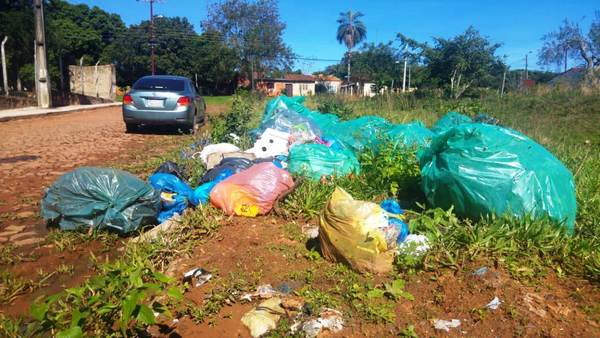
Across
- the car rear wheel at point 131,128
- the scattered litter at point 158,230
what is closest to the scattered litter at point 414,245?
the scattered litter at point 158,230

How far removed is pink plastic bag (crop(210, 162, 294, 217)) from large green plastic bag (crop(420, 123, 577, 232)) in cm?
139

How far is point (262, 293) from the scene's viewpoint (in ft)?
8.34

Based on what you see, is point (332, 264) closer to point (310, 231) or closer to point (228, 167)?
point (310, 231)

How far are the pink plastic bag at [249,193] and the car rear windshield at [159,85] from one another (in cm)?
548

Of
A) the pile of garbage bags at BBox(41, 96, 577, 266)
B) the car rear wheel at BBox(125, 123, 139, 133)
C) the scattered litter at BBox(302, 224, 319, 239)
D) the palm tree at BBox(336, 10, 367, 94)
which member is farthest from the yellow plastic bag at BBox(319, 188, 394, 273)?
the palm tree at BBox(336, 10, 367, 94)

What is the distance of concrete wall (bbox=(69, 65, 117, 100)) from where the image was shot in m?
24.7

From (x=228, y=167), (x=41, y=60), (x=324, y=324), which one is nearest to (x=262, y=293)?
(x=324, y=324)

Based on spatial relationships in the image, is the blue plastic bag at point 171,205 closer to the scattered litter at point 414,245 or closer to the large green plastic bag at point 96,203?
the large green plastic bag at point 96,203

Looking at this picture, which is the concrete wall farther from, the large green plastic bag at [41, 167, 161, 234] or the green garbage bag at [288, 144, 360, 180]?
the large green plastic bag at [41, 167, 161, 234]

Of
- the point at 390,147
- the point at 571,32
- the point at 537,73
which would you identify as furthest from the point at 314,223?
the point at 537,73

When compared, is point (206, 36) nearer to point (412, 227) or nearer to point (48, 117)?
point (48, 117)

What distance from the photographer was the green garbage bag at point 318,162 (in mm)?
4551

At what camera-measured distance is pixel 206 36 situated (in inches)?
1656

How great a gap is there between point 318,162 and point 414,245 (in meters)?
1.96
